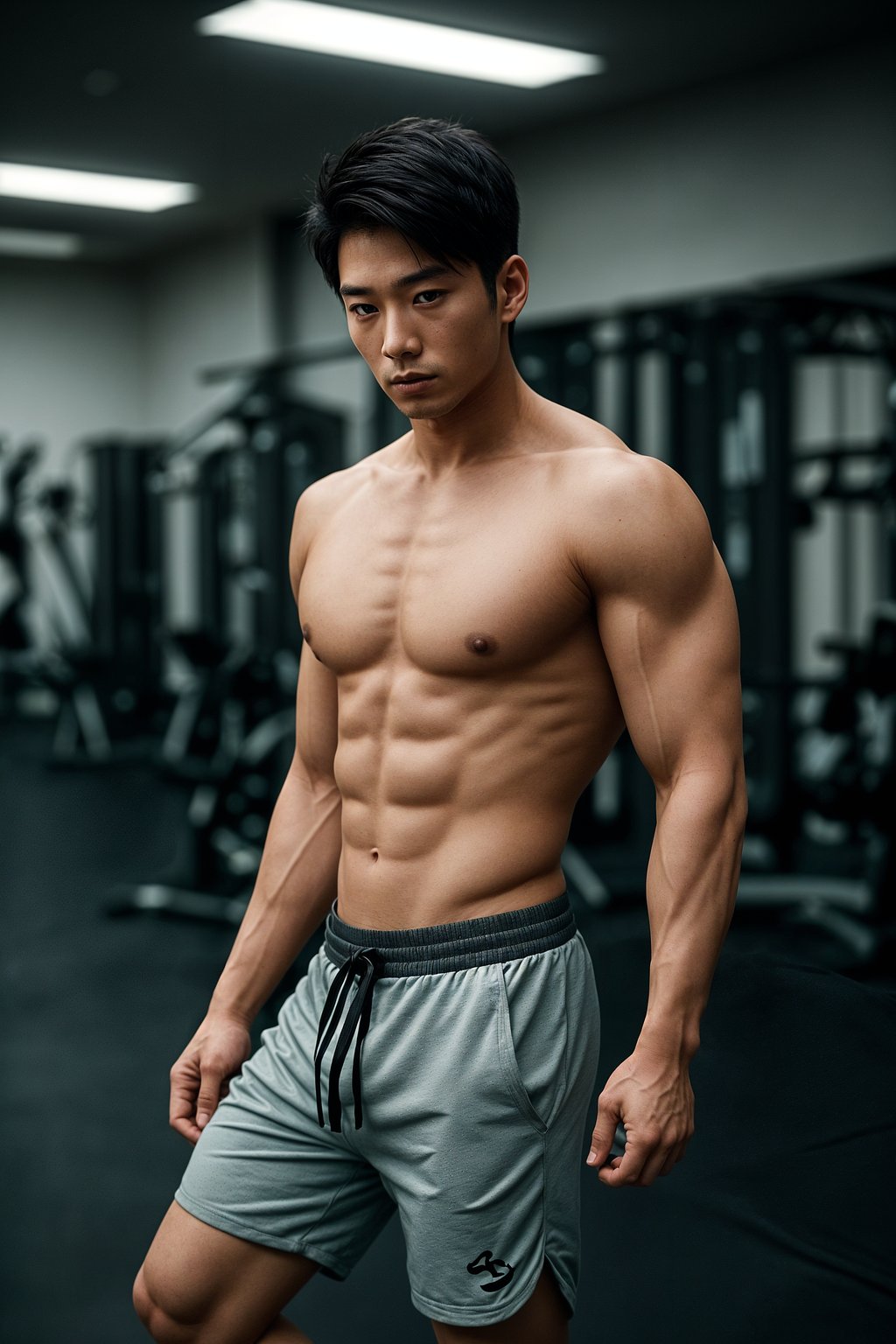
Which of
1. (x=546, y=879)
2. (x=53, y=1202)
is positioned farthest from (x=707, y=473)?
(x=546, y=879)

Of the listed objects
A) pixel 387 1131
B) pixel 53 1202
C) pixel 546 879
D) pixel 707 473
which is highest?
pixel 707 473

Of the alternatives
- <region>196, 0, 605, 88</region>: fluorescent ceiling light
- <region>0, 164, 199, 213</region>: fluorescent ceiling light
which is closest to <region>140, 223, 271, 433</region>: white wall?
<region>0, 164, 199, 213</region>: fluorescent ceiling light

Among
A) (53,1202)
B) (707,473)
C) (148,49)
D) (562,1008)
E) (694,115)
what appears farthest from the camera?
(694,115)

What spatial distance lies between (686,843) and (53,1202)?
1648 mm

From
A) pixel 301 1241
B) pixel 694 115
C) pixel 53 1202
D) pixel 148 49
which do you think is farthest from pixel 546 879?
pixel 694 115

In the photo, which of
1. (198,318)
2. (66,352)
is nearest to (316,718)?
(198,318)

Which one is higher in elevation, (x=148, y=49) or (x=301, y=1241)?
(x=148, y=49)

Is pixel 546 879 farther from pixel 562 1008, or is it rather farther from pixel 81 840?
pixel 81 840

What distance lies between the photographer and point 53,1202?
88.9 inches

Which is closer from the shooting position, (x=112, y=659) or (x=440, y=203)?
(x=440, y=203)

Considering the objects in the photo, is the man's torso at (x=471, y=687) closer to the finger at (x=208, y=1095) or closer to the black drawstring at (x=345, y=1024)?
the black drawstring at (x=345, y=1024)

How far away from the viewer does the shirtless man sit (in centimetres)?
106

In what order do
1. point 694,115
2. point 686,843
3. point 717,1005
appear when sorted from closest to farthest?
point 686,843, point 717,1005, point 694,115

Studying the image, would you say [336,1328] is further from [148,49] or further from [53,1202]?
[148,49]
